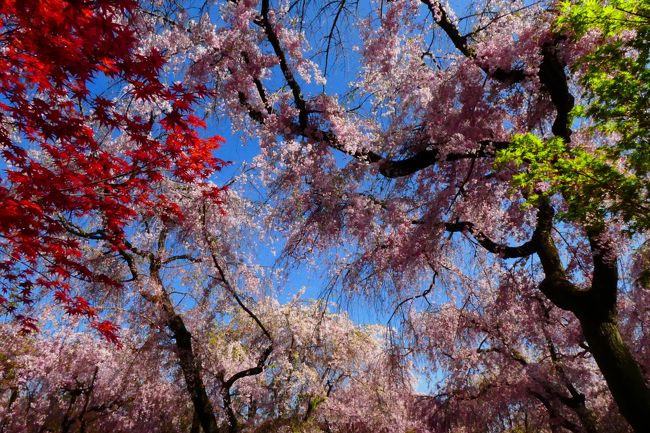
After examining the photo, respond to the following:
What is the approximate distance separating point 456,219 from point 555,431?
33.8ft

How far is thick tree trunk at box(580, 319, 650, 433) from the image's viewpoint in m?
3.84

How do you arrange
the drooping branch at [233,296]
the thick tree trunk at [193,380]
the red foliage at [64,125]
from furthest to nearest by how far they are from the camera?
the drooping branch at [233,296], the thick tree trunk at [193,380], the red foliage at [64,125]

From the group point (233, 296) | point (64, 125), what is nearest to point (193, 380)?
point (233, 296)

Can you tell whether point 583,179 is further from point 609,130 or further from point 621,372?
point 621,372

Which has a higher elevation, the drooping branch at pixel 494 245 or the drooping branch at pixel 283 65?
the drooping branch at pixel 283 65

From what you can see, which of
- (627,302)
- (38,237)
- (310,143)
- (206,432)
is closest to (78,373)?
(206,432)

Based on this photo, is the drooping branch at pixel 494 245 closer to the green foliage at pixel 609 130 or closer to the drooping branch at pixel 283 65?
the green foliage at pixel 609 130

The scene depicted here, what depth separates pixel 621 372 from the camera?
13.0ft

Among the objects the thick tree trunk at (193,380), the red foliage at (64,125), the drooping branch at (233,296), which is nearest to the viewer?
the red foliage at (64,125)

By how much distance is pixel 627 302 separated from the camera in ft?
33.4

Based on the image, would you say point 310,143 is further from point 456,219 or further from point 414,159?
point 456,219

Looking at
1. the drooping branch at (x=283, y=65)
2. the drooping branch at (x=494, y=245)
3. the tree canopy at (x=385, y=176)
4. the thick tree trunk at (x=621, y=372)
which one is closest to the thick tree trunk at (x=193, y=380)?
the tree canopy at (x=385, y=176)

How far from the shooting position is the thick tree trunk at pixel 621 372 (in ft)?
12.6

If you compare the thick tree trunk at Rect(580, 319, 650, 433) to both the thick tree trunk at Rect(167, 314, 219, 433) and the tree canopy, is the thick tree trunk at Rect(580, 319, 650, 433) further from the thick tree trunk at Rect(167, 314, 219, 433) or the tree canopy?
the thick tree trunk at Rect(167, 314, 219, 433)
